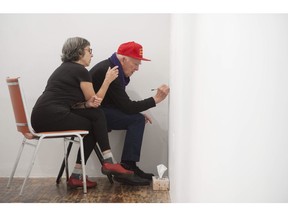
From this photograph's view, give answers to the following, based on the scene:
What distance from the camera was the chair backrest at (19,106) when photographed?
113 inches

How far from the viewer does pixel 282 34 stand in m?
0.83

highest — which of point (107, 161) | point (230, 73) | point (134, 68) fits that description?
point (230, 73)

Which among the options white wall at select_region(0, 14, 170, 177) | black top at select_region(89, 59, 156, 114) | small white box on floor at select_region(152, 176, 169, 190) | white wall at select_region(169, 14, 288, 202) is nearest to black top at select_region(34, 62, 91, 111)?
black top at select_region(89, 59, 156, 114)

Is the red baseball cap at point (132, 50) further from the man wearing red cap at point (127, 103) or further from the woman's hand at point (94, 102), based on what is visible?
the woman's hand at point (94, 102)

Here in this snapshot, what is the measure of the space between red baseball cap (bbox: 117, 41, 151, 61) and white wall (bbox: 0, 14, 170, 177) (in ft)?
0.99

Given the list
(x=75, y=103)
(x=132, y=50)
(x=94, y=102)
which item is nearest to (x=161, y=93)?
(x=132, y=50)

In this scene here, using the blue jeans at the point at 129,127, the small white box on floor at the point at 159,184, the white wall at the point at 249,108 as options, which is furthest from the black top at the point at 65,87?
the white wall at the point at 249,108

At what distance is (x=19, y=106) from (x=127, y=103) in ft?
2.57

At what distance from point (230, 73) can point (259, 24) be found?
14cm

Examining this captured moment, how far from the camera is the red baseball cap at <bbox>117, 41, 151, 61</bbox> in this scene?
326 centimetres

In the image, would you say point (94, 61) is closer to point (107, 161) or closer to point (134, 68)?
point (134, 68)

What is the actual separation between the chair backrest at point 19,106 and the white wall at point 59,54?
0.70 meters

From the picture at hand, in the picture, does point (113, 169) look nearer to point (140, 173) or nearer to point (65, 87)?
point (140, 173)
